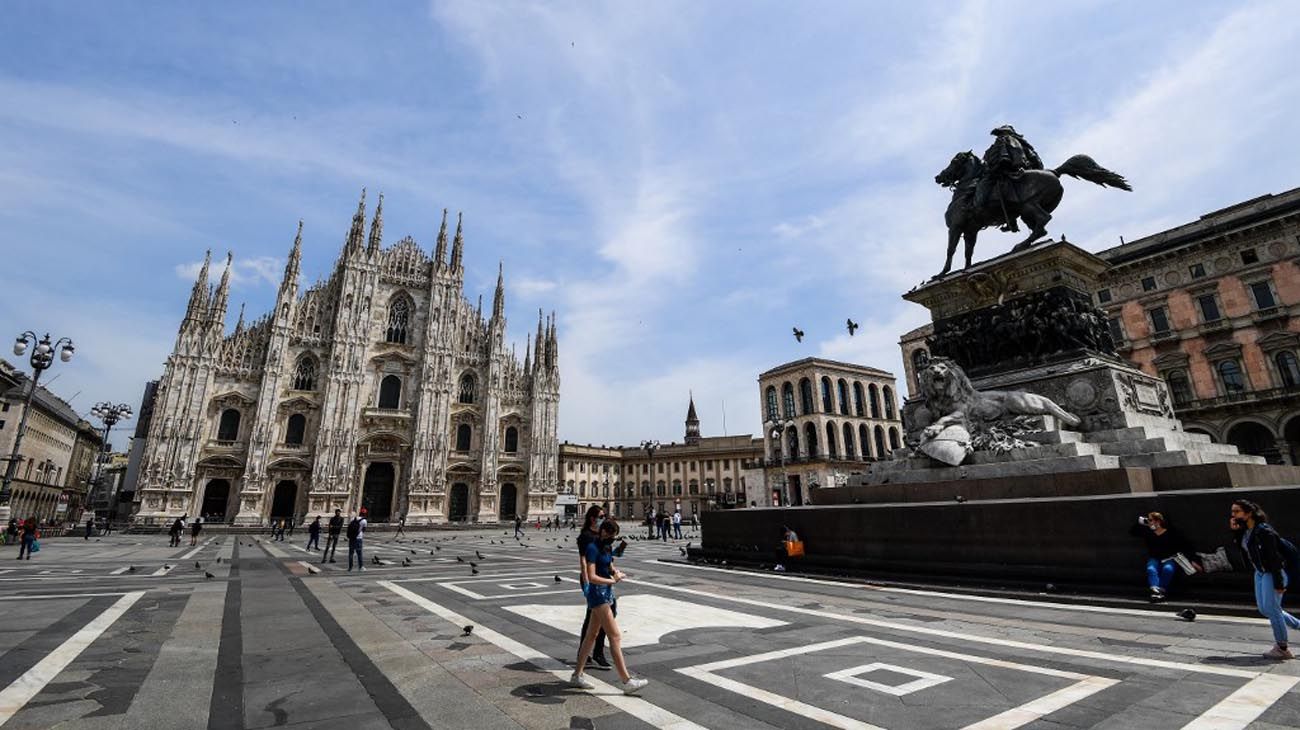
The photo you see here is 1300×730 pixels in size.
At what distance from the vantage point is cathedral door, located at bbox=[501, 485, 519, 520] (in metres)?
47.5

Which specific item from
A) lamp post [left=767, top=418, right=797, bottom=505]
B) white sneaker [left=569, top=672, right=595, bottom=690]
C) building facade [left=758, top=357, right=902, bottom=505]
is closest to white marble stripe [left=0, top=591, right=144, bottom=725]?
white sneaker [left=569, top=672, right=595, bottom=690]

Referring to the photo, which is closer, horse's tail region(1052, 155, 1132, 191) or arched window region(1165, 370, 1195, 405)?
horse's tail region(1052, 155, 1132, 191)

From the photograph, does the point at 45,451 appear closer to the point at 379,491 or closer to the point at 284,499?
the point at 284,499

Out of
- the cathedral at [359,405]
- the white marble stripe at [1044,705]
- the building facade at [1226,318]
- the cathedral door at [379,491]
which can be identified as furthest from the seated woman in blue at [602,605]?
the cathedral door at [379,491]

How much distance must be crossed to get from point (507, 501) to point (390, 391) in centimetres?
1339

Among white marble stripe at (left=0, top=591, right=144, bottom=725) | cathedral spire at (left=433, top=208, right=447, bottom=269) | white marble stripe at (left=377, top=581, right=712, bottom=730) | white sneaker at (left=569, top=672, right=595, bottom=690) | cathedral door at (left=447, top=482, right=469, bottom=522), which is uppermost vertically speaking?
cathedral spire at (left=433, top=208, right=447, bottom=269)

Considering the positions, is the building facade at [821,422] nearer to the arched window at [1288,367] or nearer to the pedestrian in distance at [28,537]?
the arched window at [1288,367]

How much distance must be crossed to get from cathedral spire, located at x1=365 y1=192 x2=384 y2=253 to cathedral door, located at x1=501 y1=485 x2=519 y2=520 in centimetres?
2314

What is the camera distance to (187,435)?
124 ft

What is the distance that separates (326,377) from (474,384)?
1116 centimetres

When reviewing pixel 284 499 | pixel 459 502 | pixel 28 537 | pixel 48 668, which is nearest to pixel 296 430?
pixel 284 499

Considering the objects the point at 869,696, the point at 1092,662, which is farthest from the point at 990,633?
the point at 869,696

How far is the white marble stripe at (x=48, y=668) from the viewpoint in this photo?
3705 millimetres

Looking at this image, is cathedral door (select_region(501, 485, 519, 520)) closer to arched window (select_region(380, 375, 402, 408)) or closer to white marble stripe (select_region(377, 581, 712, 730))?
arched window (select_region(380, 375, 402, 408))
